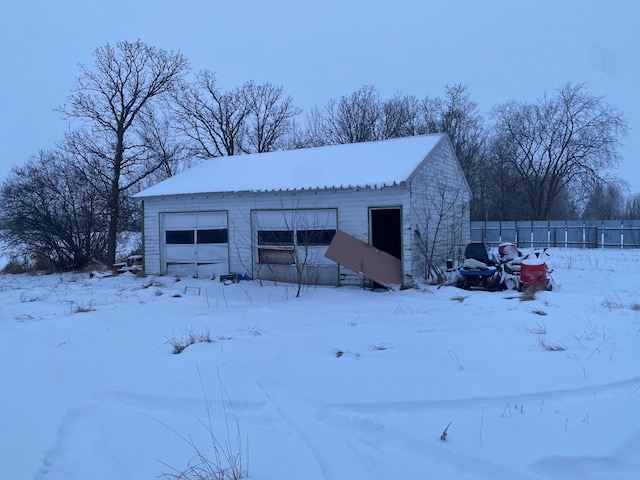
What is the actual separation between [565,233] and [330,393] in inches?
1105

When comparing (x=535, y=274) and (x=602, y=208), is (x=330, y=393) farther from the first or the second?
(x=602, y=208)

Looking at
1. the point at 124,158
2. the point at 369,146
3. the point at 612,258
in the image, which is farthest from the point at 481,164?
the point at 124,158

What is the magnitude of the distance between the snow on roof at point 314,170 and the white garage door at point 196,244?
980mm

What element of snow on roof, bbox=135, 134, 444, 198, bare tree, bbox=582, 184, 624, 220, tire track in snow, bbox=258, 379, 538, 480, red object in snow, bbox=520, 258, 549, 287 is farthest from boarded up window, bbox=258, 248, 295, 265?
bare tree, bbox=582, 184, 624, 220

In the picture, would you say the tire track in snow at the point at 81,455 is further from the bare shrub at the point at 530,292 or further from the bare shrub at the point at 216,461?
the bare shrub at the point at 530,292

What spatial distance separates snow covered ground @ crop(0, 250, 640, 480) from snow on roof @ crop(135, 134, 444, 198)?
5.40 metres

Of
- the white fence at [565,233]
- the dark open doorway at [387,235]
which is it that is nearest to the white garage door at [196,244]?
the dark open doorway at [387,235]

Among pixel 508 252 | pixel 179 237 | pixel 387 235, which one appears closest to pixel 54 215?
pixel 179 237

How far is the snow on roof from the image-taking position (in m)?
12.8

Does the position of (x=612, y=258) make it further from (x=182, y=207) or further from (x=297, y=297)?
(x=182, y=207)

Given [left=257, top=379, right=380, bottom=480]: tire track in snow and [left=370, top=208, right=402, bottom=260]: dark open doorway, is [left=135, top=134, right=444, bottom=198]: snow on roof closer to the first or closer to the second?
[left=370, top=208, right=402, bottom=260]: dark open doorway

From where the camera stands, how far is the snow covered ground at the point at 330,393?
10.2 feet

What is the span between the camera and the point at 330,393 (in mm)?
4266

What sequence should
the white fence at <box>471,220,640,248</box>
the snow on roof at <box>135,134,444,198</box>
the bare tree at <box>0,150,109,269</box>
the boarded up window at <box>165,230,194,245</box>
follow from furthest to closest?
the white fence at <box>471,220,640,248</box> < the bare tree at <box>0,150,109,269</box> < the boarded up window at <box>165,230,194,245</box> < the snow on roof at <box>135,134,444,198</box>
